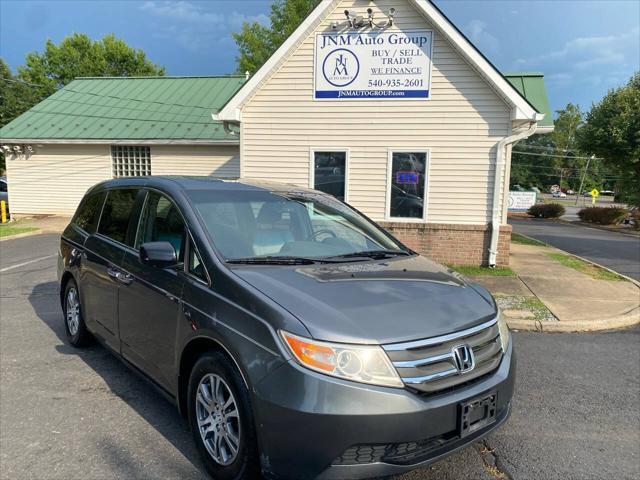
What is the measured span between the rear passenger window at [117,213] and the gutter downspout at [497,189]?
759cm

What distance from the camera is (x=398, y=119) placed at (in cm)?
999

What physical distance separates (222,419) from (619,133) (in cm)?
2747

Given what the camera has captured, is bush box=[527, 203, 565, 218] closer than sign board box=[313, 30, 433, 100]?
No

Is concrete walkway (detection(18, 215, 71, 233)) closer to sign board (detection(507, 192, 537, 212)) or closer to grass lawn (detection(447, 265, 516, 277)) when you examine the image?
grass lawn (detection(447, 265, 516, 277))

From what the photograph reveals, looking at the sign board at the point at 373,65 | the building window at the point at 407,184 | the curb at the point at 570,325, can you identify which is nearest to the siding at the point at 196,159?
the sign board at the point at 373,65

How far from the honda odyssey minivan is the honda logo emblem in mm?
11

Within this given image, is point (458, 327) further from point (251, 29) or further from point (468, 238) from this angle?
point (251, 29)

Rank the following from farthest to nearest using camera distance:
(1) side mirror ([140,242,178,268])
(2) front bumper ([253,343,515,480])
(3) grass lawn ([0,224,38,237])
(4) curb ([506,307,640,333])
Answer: (3) grass lawn ([0,224,38,237]), (4) curb ([506,307,640,333]), (1) side mirror ([140,242,178,268]), (2) front bumper ([253,343,515,480])

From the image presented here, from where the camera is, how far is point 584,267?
1018 centimetres

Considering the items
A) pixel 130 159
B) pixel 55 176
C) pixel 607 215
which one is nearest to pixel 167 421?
pixel 130 159

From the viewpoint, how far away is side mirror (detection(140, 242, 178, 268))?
9.77ft

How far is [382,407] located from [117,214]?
10.0ft

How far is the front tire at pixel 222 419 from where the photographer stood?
7.90 ft

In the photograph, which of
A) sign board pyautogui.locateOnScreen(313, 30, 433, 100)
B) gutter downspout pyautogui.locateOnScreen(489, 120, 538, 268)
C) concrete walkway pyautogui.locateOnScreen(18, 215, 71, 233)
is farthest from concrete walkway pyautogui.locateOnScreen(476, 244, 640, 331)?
concrete walkway pyautogui.locateOnScreen(18, 215, 71, 233)
